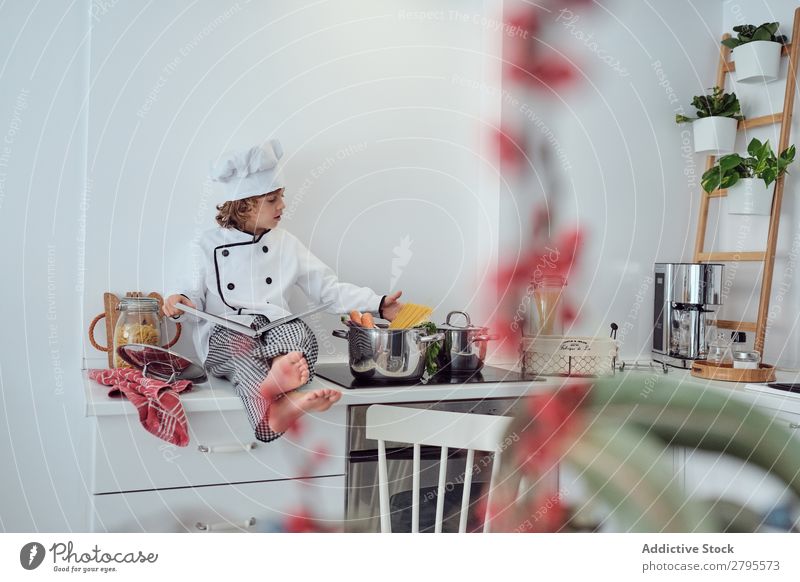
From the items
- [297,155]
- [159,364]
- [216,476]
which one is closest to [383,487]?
[216,476]

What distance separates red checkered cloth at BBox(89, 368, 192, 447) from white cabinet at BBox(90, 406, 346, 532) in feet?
0.08

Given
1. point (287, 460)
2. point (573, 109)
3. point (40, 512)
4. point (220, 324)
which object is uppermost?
point (573, 109)

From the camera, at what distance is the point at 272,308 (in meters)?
0.98

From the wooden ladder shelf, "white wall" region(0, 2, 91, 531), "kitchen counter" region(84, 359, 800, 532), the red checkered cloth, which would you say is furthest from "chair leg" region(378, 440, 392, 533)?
the wooden ladder shelf

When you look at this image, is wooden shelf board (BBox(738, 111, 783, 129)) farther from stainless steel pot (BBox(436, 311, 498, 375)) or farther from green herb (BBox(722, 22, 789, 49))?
stainless steel pot (BBox(436, 311, 498, 375))

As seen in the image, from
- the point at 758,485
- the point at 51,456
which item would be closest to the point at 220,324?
the point at 51,456

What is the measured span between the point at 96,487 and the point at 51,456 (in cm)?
23

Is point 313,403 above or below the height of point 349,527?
above

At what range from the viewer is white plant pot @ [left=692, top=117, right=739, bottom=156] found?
45.1 inches

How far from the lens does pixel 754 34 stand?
1120 millimetres

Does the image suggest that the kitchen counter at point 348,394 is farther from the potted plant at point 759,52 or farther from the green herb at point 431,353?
the potted plant at point 759,52

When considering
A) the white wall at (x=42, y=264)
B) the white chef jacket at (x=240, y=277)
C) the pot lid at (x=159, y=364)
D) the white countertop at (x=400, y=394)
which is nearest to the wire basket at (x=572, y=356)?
the white countertop at (x=400, y=394)
